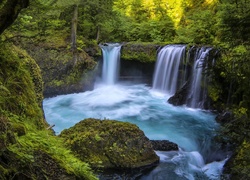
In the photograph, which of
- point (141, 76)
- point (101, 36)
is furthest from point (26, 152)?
point (101, 36)

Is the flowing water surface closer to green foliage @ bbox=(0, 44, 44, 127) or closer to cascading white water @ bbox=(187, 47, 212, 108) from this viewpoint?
cascading white water @ bbox=(187, 47, 212, 108)

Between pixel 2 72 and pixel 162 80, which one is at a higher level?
pixel 2 72

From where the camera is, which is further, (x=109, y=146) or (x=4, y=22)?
(x=109, y=146)

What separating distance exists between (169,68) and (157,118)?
5.05 meters

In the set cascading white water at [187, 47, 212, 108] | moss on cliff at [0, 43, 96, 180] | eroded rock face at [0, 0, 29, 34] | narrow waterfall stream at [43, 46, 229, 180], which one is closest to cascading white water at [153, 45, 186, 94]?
narrow waterfall stream at [43, 46, 229, 180]

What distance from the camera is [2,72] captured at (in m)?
3.75

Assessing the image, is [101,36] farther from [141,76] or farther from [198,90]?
[198,90]

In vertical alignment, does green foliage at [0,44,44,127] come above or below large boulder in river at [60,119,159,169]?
above

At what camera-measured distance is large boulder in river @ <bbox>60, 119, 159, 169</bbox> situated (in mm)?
6746

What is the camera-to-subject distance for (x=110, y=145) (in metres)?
6.96

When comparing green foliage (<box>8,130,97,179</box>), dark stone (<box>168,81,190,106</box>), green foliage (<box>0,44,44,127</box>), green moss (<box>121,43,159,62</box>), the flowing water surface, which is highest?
green moss (<box>121,43,159,62</box>)

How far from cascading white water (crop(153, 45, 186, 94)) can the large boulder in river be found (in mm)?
9097

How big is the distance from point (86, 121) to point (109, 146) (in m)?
1.16

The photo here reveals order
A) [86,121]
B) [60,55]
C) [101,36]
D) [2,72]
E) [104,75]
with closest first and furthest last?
[2,72] → [86,121] → [60,55] → [104,75] → [101,36]
